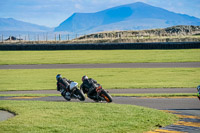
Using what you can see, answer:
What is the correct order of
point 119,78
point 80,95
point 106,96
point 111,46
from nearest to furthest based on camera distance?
1. point 106,96
2. point 80,95
3. point 119,78
4. point 111,46

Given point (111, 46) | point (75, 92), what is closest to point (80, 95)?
point (75, 92)

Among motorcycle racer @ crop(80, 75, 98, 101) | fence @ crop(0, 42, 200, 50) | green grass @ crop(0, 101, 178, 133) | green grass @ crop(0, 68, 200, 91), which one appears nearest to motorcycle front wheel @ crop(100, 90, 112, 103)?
motorcycle racer @ crop(80, 75, 98, 101)

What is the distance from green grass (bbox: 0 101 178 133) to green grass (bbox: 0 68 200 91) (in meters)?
8.31

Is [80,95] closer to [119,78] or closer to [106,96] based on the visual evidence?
[106,96]

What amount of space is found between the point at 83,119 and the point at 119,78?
1437cm

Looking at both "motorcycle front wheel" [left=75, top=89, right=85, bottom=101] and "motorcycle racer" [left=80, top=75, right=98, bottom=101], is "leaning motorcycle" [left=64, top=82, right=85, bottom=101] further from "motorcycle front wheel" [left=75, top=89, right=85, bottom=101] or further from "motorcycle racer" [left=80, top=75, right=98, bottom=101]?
"motorcycle racer" [left=80, top=75, right=98, bottom=101]

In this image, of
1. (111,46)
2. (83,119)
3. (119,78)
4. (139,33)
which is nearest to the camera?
(83,119)

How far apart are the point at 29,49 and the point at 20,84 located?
96.6ft

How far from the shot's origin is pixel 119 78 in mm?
24203

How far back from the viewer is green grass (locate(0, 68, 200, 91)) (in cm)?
2075

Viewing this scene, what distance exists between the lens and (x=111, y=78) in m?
24.4

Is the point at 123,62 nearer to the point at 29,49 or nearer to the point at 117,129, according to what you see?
the point at 29,49

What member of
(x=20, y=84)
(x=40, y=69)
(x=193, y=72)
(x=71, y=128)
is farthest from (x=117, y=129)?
(x=40, y=69)

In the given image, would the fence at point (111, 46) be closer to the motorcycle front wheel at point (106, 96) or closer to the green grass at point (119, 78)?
the green grass at point (119, 78)
